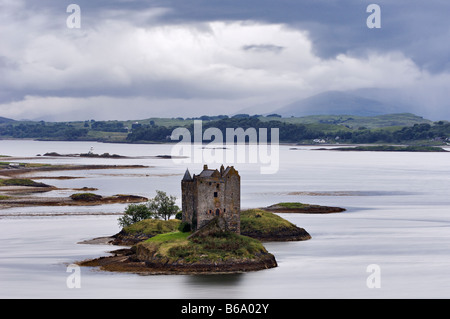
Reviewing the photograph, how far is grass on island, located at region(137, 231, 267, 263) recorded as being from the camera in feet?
229

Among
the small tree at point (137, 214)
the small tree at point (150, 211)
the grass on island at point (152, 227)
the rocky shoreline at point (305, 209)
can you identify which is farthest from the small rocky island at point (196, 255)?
the rocky shoreline at point (305, 209)

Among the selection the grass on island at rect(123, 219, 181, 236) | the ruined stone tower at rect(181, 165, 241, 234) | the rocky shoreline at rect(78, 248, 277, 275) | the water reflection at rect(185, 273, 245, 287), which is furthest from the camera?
the grass on island at rect(123, 219, 181, 236)

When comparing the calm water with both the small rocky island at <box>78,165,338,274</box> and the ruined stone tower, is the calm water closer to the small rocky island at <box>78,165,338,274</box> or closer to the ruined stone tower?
the small rocky island at <box>78,165,338,274</box>

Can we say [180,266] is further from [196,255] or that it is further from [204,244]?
[204,244]

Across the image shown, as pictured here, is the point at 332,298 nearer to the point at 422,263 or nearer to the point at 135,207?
the point at 422,263

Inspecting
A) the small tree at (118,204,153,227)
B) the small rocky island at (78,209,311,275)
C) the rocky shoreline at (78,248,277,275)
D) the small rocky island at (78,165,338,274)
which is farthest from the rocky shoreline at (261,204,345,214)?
the rocky shoreline at (78,248,277,275)

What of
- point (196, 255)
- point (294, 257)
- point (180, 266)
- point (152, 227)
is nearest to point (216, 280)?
point (196, 255)

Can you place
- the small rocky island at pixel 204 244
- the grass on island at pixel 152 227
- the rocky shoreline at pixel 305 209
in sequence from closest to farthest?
the small rocky island at pixel 204 244 < the grass on island at pixel 152 227 < the rocky shoreline at pixel 305 209

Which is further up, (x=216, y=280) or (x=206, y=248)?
(x=206, y=248)

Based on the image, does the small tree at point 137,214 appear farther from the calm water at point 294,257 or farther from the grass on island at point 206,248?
the grass on island at point 206,248

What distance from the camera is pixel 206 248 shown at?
70.8 m

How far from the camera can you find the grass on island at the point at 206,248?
69875mm

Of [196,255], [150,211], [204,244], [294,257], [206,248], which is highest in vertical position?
[150,211]
